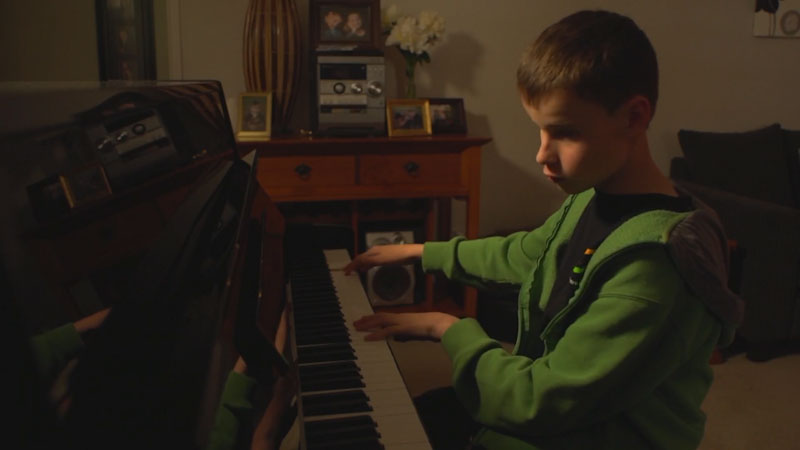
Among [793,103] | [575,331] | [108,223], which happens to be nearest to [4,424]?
[108,223]

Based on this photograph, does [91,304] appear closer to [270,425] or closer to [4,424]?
[4,424]

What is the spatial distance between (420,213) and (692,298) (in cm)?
213

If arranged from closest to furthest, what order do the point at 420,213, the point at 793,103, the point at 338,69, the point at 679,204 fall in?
the point at 679,204 → the point at 338,69 → the point at 420,213 → the point at 793,103

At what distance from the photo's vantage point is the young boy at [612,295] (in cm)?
85

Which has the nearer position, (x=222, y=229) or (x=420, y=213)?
(x=222, y=229)

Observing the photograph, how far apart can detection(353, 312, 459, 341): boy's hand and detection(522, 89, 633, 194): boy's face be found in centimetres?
28

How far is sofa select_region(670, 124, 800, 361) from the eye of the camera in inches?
104

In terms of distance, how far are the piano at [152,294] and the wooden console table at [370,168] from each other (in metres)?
1.33

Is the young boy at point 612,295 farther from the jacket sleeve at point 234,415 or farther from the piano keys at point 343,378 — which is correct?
the jacket sleeve at point 234,415

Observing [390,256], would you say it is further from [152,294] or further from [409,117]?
[409,117]

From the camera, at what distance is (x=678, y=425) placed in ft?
3.02

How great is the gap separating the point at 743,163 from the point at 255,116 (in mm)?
2236

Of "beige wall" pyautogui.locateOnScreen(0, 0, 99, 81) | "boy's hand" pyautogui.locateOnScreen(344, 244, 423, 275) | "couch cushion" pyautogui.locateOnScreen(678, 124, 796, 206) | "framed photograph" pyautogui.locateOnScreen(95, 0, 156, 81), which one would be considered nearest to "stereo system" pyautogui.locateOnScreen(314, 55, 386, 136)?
"framed photograph" pyautogui.locateOnScreen(95, 0, 156, 81)

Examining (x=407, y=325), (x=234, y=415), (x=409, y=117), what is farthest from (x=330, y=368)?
(x=409, y=117)
